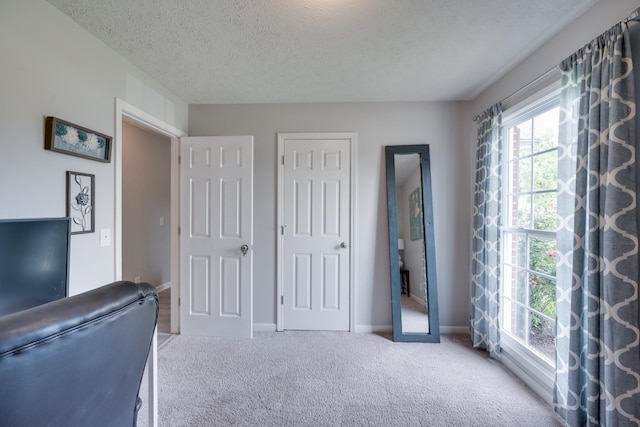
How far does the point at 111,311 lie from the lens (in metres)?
0.63

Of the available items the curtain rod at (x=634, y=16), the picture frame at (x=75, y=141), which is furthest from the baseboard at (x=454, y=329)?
the picture frame at (x=75, y=141)

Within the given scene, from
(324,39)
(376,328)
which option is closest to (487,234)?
(376,328)

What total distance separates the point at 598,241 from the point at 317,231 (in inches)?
78.6

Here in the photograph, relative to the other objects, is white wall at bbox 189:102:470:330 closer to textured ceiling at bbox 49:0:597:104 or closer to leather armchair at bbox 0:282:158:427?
textured ceiling at bbox 49:0:597:104

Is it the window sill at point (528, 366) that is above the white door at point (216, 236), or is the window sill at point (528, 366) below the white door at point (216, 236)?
below

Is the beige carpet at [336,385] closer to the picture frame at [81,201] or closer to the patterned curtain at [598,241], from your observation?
the patterned curtain at [598,241]

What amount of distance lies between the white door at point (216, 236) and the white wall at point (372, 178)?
0.61 feet

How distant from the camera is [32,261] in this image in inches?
40.4

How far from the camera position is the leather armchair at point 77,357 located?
1.47 feet

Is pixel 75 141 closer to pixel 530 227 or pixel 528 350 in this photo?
pixel 530 227

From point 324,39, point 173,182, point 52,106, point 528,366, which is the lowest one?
point 528,366

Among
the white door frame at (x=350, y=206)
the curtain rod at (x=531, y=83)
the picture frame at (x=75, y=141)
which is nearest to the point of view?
the picture frame at (x=75, y=141)

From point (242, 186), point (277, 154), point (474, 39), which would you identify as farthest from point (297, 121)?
point (474, 39)

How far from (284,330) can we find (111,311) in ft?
7.38
